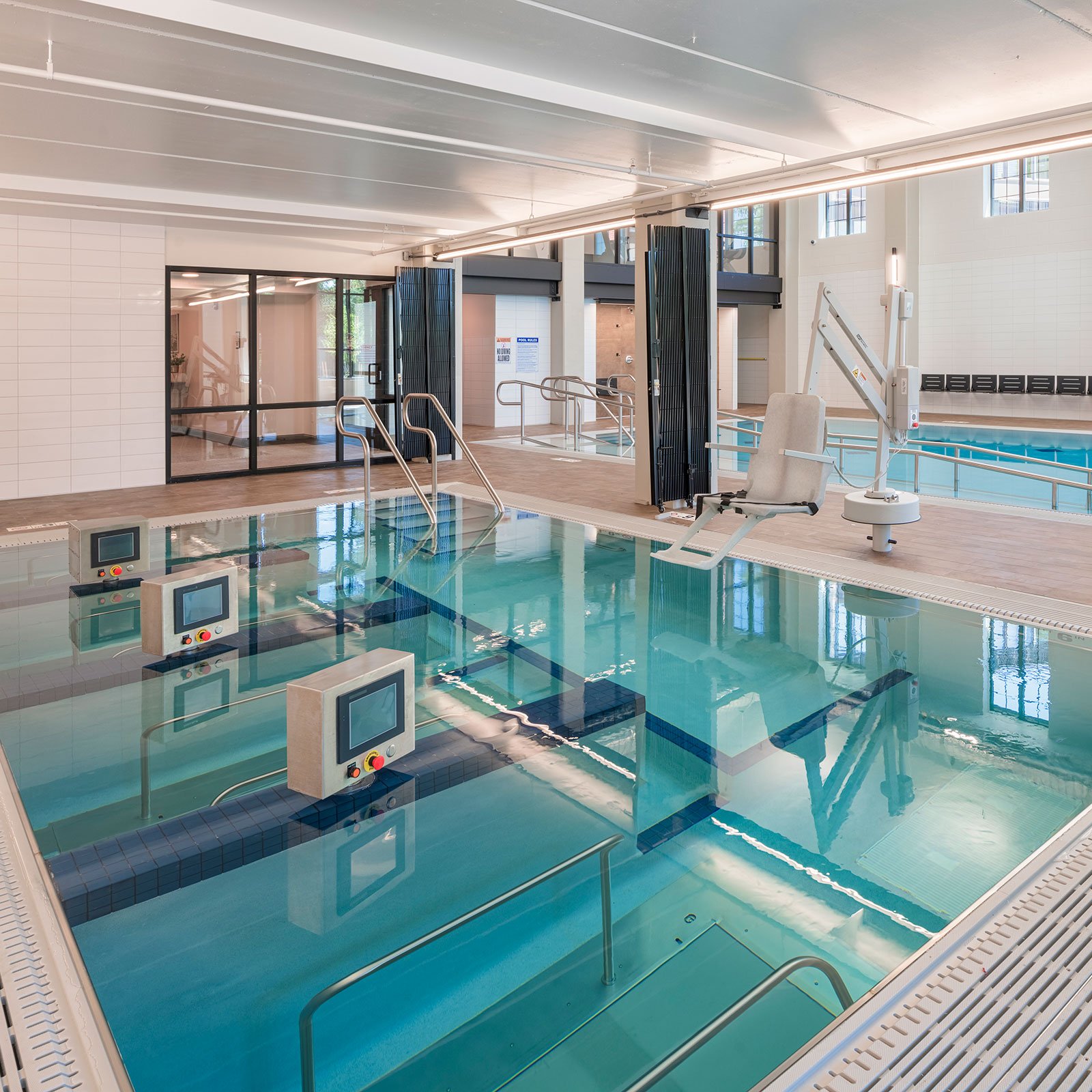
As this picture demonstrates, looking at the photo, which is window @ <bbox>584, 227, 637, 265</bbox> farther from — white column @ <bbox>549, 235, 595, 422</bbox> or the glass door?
the glass door

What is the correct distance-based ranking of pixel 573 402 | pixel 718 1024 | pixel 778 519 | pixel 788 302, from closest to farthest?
pixel 718 1024
pixel 778 519
pixel 573 402
pixel 788 302

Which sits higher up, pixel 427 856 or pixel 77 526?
pixel 77 526

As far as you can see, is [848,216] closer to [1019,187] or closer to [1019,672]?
[1019,187]

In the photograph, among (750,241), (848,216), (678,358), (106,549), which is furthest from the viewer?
(750,241)

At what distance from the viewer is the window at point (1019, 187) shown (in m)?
16.5

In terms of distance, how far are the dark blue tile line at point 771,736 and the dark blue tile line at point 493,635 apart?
592 mm

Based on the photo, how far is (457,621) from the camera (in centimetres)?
507

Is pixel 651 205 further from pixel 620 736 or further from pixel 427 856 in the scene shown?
pixel 427 856

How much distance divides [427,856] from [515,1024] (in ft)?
2.49

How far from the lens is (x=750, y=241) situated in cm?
1980

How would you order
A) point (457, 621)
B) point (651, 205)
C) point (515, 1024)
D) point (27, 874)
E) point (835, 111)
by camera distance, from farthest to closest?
point (651, 205) < point (835, 111) < point (457, 621) < point (27, 874) < point (515, 1024)

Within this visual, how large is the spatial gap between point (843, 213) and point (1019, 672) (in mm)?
17943

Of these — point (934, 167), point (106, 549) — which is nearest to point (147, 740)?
point (106, 549)

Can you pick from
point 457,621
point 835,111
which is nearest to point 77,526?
point 457,621
